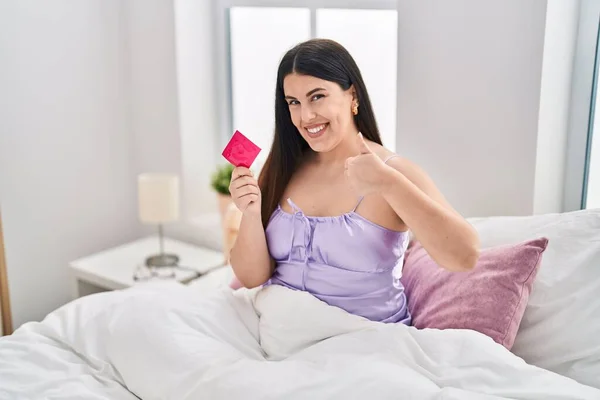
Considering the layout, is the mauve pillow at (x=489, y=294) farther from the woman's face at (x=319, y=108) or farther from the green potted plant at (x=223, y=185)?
the green potted plant at (x=223, y=185)

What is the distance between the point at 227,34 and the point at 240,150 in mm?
1177

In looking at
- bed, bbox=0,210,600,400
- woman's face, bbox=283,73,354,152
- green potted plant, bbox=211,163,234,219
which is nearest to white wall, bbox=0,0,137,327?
green potted plant, bbox=211,163,234,219

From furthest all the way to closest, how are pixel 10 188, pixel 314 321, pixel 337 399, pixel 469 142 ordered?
pixel 10 188, pixel 469 142, pixel 314 321, pixel 337 399

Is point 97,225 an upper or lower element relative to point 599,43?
lower

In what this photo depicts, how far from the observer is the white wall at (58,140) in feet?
7.20

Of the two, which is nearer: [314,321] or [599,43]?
[314,321]

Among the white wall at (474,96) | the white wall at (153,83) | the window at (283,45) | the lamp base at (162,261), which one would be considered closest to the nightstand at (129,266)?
the lamp base at (162,261)

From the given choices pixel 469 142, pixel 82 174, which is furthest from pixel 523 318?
pixel 82 174

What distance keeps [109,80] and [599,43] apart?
178 cm

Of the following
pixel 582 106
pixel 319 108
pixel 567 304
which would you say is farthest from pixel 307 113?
pixel 582 106

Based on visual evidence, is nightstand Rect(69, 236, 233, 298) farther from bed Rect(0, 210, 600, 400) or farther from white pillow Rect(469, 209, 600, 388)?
white pillow Rect(469, 209, 600, 388)

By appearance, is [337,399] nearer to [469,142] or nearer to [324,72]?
[324,72]

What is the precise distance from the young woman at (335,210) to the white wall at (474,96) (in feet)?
1.12

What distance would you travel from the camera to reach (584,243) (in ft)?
4.39
